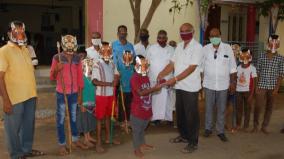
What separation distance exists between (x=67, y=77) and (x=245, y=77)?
3254mm

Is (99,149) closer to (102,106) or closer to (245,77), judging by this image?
(102,106)

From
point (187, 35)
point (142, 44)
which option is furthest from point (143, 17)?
point (187, 35)

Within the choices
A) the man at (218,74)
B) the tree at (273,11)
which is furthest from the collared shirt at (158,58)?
the tree at (273,11)

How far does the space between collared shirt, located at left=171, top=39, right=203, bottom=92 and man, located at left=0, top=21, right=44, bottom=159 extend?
215cm

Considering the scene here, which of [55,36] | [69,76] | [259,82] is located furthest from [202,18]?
[55,36]

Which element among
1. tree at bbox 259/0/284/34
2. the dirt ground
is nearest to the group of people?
the dirt ground

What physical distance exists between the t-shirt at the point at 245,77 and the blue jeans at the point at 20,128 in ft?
11.9

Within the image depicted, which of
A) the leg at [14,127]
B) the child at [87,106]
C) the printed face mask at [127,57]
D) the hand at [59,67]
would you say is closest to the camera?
the leg at [14,127]

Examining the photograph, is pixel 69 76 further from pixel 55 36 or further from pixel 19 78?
pixel 55 36

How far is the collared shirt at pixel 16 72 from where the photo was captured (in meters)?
5.23

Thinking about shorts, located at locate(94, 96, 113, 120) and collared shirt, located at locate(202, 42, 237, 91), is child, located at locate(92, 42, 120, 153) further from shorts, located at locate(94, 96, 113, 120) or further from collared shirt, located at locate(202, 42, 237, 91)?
collared shirt, located at locate(202, 42, 237, 91)

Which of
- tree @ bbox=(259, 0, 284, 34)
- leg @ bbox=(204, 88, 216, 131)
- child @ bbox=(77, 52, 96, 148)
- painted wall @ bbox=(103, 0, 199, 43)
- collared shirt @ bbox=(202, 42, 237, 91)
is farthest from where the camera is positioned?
tree @ bbox=(259, 0, 284, 34)

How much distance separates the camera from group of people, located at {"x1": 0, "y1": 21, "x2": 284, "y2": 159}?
5.40 metres

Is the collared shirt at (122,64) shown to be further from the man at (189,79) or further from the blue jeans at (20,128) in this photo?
the blue jeans at (20,128)
